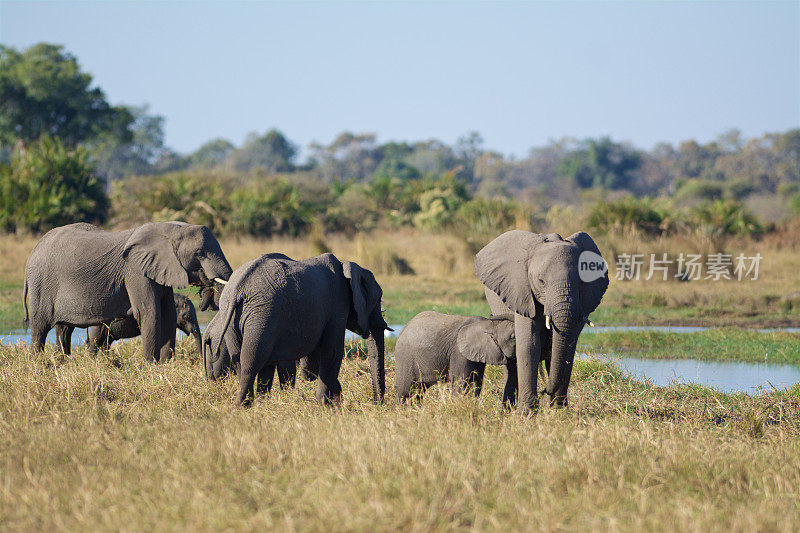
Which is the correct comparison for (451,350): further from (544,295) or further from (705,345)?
(705,345)

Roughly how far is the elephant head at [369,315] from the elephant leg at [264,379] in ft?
2.51

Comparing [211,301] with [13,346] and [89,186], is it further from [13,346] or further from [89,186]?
[89,186]

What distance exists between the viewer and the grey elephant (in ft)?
23.0

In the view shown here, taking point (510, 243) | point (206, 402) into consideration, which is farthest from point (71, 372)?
point (510, 243)

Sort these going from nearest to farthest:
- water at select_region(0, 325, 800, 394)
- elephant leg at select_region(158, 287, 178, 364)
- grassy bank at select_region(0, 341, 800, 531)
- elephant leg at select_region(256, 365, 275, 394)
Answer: grassy bank at select_region(0, 341, 800, 531)
elephant leg at select_region(256, 365, 275, 394)
elephant leg at select_region(158, 287, 178, 364)
water at select_region(0, 325, 800, 394)

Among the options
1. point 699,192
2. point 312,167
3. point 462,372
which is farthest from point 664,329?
point 312,167

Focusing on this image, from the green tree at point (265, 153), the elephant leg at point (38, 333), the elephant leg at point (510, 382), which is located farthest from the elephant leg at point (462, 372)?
the green tree at point (265, 153)

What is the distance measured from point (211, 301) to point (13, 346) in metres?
2.23

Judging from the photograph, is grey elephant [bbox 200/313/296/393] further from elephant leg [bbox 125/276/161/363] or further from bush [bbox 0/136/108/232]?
bush [bbox 0/136/108/232]

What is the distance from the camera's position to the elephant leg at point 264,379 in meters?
7.15

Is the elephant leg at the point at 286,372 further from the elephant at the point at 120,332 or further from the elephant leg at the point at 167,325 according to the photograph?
the elephant at the point at 120,332

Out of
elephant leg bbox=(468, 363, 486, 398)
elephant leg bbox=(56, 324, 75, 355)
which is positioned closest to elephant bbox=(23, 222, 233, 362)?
elephant leg bbox=(56, 324, 75, 355)

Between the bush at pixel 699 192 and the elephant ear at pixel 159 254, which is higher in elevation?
the elephant ear at pixel 159 254

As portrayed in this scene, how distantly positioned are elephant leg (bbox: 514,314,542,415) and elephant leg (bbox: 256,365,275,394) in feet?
6.19
